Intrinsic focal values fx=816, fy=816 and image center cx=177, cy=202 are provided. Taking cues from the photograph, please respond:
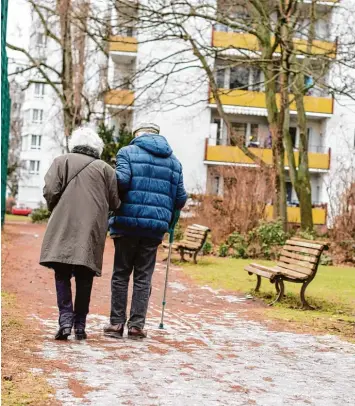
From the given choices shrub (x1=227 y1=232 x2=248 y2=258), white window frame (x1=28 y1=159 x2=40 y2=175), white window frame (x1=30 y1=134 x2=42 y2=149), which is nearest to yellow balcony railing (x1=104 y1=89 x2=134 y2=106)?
shrub (x1=227 y1=232 x2=248 y2=258)

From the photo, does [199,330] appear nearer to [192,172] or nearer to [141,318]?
[141,318]

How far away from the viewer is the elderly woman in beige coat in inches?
284

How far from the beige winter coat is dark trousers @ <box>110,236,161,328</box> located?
44 cm

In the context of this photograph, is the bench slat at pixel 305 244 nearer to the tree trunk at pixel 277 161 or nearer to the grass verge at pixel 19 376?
the grass verge at pixel 19 376

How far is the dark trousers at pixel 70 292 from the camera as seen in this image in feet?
24.1

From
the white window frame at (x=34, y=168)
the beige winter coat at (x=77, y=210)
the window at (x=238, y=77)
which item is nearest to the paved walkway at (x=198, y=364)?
the beige winter coat at (x=77, y=210)

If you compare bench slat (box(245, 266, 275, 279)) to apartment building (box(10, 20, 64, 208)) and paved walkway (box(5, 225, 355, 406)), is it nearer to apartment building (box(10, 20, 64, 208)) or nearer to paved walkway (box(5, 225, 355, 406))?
paved walkway (box(5, 225, 355, 406))

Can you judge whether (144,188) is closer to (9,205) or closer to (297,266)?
(297,266)

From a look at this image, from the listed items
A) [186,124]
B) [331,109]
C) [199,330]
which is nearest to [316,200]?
[331,109]

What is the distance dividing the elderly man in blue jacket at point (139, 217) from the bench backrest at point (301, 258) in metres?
3.40

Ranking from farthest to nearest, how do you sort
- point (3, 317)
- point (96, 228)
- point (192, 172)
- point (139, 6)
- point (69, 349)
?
1. point (192, 172)
2. point (139, 6)
3. point (3, 317)
4. point (96, 228)
5. point (69, 349)

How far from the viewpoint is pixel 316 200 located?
47.0m

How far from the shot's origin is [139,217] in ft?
25.1

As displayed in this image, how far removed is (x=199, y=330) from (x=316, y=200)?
129 ft
